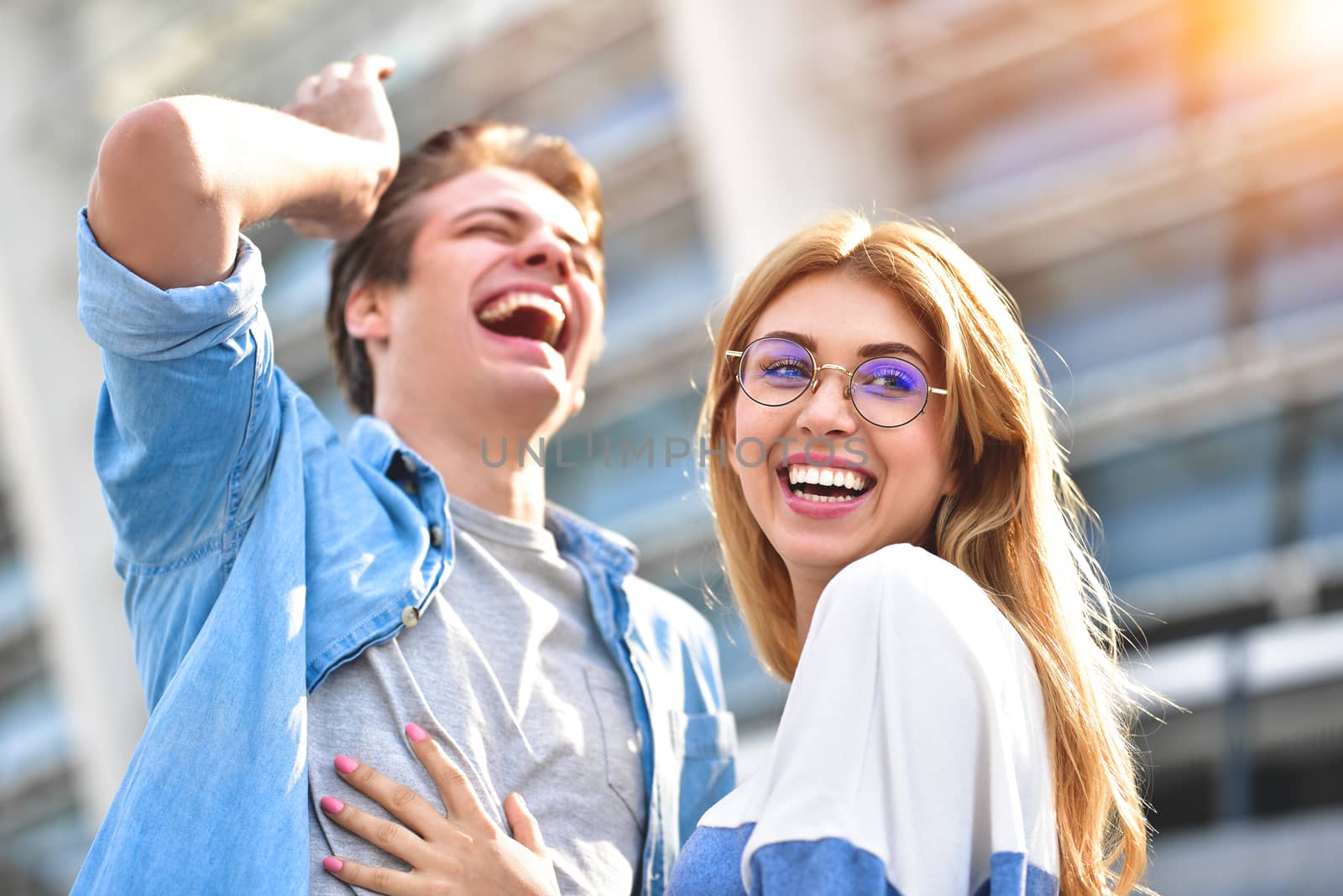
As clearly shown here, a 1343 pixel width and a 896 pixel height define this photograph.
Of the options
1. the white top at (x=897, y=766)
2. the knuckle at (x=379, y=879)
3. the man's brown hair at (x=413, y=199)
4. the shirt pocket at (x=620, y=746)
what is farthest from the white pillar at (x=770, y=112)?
the white top at (x=897, y=766)

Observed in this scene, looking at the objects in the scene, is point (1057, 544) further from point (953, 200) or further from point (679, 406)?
point (679, 406)

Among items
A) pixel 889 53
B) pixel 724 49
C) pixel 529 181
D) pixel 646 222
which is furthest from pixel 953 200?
pixel 529 181

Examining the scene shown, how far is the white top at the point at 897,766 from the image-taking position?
146cm

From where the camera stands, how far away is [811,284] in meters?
2.07

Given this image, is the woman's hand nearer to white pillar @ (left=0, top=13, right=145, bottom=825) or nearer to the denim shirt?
the denim shirt

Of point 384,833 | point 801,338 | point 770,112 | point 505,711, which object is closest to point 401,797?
point 384,833

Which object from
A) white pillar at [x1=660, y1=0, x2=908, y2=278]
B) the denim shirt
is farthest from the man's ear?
white pillar at [x1=660, y1=0, x2=908, y2=278]

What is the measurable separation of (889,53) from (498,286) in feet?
24.4

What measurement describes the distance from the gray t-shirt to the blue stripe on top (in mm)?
642

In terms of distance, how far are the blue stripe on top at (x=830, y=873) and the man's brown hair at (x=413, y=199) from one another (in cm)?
163

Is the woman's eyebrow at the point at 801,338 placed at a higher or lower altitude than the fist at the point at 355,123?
lower

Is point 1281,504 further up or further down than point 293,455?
further up

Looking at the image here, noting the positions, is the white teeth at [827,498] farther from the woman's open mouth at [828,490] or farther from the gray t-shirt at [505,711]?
the gray t-shirt at [505,711]

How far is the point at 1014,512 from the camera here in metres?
1.95
